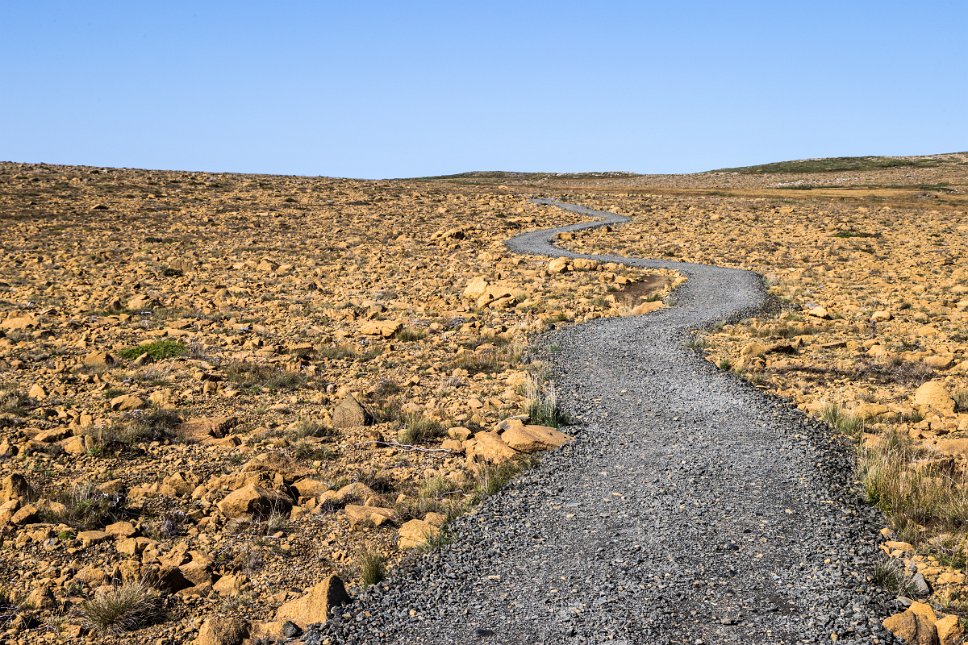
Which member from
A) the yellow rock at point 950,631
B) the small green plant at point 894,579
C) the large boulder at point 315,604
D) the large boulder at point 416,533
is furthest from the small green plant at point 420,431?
the yellow rock at point 950,631

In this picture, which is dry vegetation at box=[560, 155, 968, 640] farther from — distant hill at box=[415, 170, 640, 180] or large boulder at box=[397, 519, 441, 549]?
distant hill at box=[415, 170, 640, 180]

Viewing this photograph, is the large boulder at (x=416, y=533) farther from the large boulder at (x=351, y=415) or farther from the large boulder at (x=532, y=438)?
the large boulder at (x=351, y=415)

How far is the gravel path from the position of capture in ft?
19.8

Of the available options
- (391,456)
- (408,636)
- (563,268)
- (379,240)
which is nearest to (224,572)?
(408,636)

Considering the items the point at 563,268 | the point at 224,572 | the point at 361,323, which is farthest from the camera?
the point at 563,268

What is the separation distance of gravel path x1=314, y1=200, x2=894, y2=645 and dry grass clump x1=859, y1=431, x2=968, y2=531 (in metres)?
0.24

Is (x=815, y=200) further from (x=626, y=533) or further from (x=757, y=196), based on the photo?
(x=626, y=533)

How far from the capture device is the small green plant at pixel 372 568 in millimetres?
6988

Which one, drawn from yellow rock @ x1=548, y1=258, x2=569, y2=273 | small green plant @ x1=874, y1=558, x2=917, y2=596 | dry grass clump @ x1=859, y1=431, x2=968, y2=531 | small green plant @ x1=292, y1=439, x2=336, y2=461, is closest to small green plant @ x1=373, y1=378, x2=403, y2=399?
small green plant @ x1=292, y1=439, x2=336, y2=461

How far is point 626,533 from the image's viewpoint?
750cm

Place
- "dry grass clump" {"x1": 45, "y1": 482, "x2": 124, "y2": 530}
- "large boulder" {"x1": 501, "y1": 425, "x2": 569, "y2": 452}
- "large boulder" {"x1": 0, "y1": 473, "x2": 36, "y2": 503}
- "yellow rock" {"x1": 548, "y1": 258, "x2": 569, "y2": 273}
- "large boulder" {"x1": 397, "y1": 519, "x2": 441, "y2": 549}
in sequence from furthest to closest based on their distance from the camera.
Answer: "yellow rock" {"x1": 548, "y1": 258, "x2": 569, "y2": 273}, "large boulder" {"x1": 501, "y1": 425, "x2": 569, "y2": 452}, "large boulder" {"x1": 0, "y1": 473, "x2": 36, "y2": 503}, "dry grass clump" {"x1": 45, "y1": 482, "x2": 124, "y2": 530}, "large boulder" {"x1": 397, "y1": 519, "x2": 441, "y2": 549}

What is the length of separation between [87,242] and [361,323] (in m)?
20.1

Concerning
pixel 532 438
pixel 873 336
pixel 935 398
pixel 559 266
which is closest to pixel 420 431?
pixel 532 438

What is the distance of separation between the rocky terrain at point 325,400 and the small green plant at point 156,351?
0.26 feet
